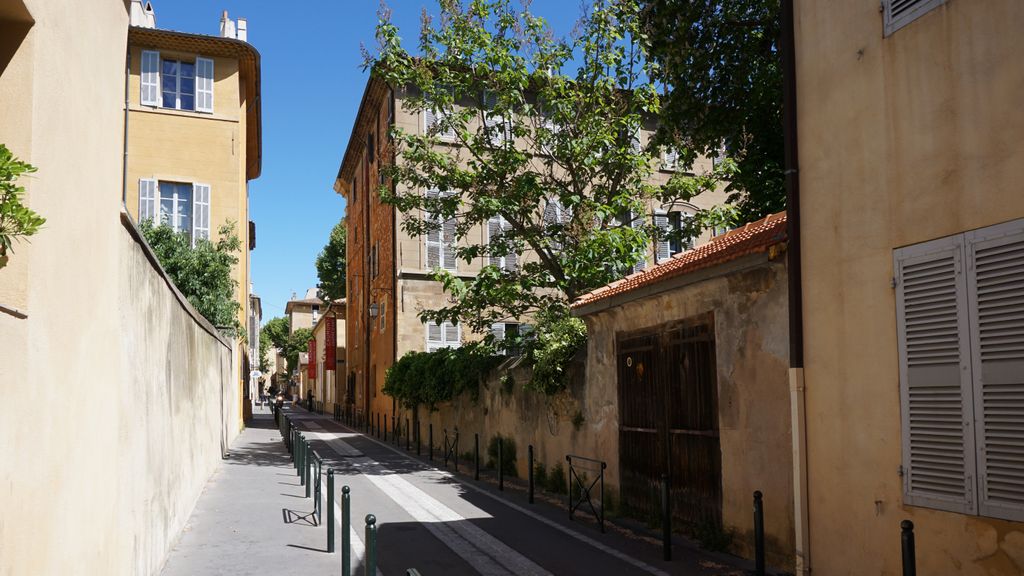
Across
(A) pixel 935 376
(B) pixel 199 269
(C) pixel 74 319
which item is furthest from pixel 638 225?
(C) pixel 74 319

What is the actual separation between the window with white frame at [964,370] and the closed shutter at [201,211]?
2197cm

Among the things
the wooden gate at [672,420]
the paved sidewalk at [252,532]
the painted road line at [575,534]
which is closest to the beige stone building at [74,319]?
the paved sidewalk at [252,532]

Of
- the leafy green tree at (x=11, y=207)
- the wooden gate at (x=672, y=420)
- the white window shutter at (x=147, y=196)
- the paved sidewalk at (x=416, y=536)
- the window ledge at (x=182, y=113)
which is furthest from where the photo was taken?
the window ledge at (x=182, y=113)

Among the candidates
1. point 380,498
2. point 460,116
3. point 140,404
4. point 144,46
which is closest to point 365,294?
point 144,46

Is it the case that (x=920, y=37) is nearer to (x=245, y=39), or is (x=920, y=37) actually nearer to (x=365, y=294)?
(x=245, y=39)

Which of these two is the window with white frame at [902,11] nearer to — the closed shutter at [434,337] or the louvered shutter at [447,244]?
the louvered shutter at [447,244]

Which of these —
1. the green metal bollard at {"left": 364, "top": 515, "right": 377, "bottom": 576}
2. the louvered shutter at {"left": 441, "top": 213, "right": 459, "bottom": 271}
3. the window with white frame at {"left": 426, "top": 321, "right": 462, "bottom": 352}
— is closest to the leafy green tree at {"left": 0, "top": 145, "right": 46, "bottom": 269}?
the green metal bollard at {"left": 364, "top": 515, "right": 377, "bottom": 576}

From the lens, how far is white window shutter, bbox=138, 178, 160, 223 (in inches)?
960

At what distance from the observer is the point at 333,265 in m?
55.3

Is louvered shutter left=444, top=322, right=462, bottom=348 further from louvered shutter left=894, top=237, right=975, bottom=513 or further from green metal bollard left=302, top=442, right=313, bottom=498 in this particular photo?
louvered shutter left=894, top=237, right=975, bottom=513

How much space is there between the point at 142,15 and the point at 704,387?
2394cm

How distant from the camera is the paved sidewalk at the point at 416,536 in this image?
8719 millimetres

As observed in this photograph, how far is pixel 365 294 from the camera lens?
→ 1531 inches

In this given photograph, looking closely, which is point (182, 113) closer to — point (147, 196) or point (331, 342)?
point (147, 196)
